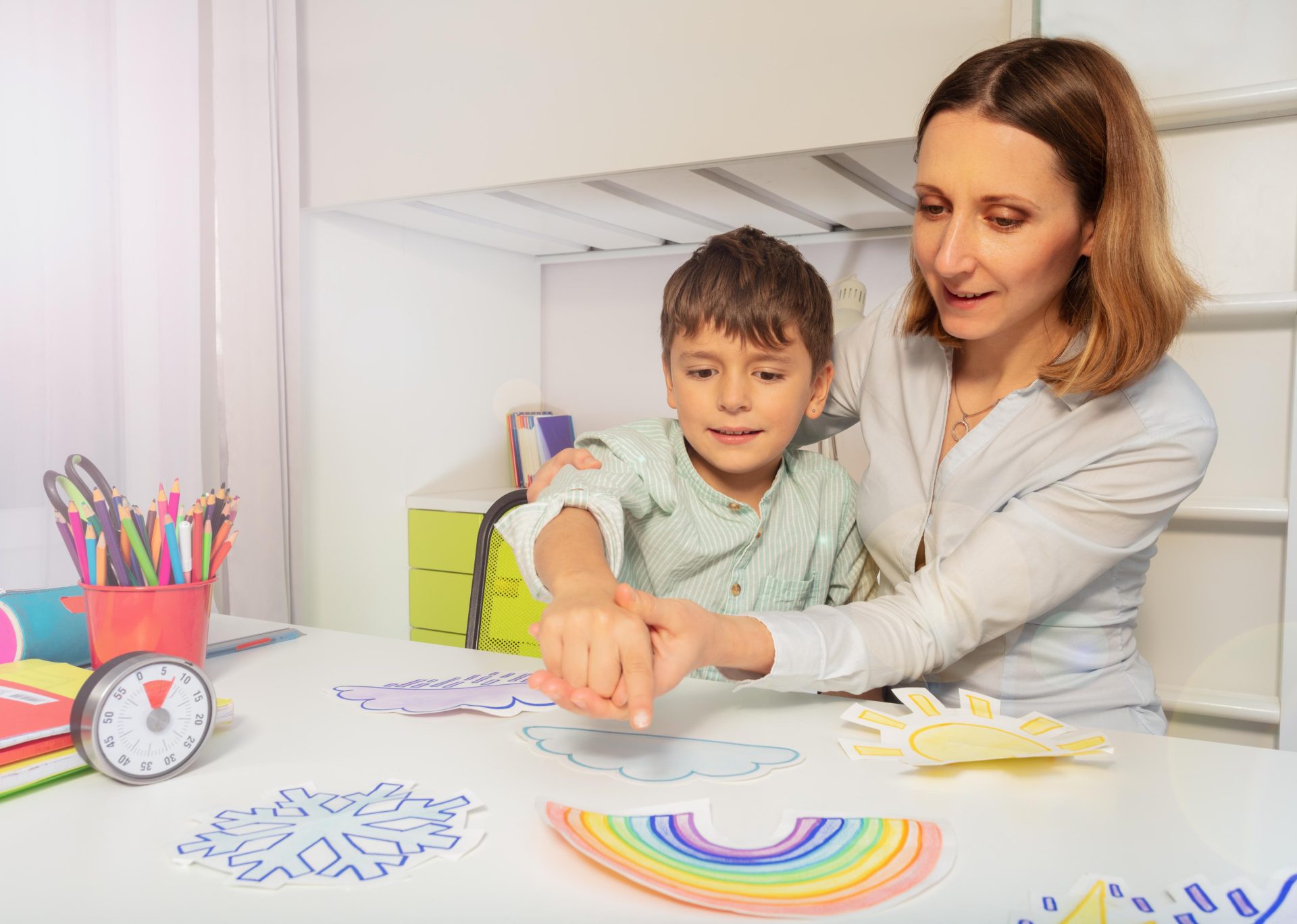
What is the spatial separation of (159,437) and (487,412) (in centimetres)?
97

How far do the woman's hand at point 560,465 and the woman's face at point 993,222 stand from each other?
41 centimetres

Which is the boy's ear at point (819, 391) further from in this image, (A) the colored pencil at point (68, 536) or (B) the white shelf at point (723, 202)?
(A) the colored pencil at point (68, 536)

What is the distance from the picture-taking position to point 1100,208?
909 millimetres

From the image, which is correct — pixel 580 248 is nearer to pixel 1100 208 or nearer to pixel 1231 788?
pixel 1100 208

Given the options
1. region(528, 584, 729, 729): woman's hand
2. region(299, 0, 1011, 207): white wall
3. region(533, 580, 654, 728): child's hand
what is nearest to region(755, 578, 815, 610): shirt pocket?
region(528, 584, 729, 729): woman's hand

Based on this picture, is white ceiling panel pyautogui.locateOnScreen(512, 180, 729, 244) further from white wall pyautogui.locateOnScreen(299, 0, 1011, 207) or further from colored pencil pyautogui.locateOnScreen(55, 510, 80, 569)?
colored pencil pyautogui.locateOnScreen(55, 510, 80, 569)

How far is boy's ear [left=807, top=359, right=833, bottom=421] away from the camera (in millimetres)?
1156

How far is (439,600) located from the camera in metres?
2.32

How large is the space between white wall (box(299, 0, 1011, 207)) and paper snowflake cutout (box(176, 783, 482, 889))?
1.27 metres

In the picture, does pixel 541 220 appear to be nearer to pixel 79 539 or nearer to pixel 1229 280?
pixel 1229 280

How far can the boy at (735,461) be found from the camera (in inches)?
40.4

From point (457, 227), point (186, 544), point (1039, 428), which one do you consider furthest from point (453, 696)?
point (457, 227)

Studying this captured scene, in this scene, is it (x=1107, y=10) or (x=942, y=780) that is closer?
(x=942, y=780)

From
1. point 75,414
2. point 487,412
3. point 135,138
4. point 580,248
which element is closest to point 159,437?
point 75,414
